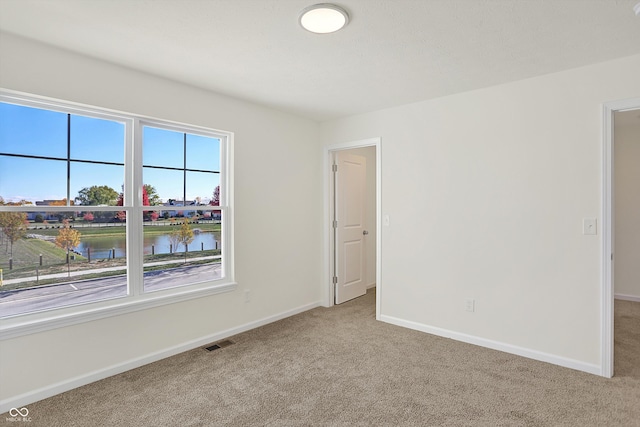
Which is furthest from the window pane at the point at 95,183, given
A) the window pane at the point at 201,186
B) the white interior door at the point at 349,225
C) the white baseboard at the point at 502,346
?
the white baseboard at the point at 502,346

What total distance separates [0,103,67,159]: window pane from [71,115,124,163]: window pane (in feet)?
0.23

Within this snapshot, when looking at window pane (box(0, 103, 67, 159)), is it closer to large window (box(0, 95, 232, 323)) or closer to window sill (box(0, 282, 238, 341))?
large window (box(0, 95, 232, 323))

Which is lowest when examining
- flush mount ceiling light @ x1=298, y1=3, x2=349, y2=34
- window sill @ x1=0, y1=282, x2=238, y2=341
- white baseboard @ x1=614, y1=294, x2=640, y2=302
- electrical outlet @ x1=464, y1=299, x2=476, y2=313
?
white baseboard @ x1=614, y1=294, x2=640, y2=302

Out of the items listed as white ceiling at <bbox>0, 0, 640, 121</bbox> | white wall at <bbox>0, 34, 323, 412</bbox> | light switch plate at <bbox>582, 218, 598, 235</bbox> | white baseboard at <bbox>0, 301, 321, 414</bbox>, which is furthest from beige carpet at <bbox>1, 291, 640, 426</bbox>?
white ceiling at <bbox>0, 0, 640, 121</bbox>

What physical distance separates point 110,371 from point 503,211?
141 inches

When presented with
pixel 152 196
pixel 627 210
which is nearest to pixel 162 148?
pixel 152 196

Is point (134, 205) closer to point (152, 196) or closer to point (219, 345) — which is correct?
point (152, 196)

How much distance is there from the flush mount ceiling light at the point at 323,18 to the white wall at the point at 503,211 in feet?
5.88

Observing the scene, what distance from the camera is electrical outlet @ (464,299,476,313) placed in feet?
10.7

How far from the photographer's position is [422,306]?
360 centimetres

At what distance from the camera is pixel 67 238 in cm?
253

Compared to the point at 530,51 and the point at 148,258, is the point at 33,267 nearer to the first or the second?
the point at 148,258

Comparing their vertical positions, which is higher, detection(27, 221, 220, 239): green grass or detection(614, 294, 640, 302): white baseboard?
detection(27, 221, 220, 239): green grass

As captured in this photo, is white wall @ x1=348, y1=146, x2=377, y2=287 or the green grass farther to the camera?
white wall @ x1=348, y1=146, x2=377, y2=287
